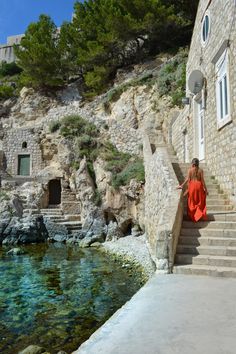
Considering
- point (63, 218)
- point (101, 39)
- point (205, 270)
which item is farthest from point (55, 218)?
point (101, 39)

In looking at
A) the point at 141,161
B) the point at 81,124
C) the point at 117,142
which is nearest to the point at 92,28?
the point at 81,124

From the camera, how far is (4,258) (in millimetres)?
13633

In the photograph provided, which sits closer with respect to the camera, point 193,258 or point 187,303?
point 187,303

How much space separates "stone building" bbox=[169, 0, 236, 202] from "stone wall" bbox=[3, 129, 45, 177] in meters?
14.9

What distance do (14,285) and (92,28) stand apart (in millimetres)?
24751

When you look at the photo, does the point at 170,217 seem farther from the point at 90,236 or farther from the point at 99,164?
the point at 99,164

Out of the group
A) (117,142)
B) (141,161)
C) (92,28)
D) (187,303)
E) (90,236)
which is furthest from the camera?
(92,28)

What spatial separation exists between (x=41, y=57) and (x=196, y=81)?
21.4 metres

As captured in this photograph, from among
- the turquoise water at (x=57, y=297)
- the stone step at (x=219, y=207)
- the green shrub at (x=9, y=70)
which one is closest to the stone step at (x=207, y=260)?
the turquoise water at (x=57, y=297)

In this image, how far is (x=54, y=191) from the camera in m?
22.9

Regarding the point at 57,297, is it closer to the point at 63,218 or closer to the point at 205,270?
the point at 205,270

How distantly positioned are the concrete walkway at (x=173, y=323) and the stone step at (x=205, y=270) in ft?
1.60

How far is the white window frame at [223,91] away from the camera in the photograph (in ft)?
28.9

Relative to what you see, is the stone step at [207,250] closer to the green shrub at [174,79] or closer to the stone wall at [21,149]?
the green shrub at [174,79]
